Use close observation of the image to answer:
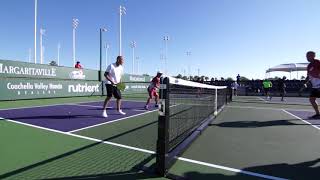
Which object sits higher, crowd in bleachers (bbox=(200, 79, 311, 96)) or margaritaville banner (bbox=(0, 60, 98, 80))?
margaritaville banner (bbox=(0, 60, 98, 80))

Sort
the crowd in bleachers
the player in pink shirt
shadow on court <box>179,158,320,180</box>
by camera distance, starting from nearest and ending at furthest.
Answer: shadow on court <box>179,158,320,180</box>
the player in pink shirt
the crowd in bleachers

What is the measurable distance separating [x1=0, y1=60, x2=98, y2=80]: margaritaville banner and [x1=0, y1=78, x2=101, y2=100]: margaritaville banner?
12.5 inches

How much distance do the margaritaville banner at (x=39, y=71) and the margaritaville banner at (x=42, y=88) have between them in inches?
12.5

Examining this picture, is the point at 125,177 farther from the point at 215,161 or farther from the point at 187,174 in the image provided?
the point at 215,161

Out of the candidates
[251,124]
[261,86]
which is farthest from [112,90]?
[261,86]

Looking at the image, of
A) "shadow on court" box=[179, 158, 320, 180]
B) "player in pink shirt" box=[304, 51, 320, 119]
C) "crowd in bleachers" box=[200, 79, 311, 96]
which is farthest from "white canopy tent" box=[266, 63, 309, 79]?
"shadow on court" box=[179, 158, 320, 180]

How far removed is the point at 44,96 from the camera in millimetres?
21875

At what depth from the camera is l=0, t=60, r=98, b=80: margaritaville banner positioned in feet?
63.2

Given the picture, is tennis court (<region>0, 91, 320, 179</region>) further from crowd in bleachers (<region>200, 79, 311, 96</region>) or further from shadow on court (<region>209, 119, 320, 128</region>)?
crowd in bleachers (<region>200, 79, 311, 96</region>)

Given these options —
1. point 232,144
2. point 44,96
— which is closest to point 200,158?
point 232,144

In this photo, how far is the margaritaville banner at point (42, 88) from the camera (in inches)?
755

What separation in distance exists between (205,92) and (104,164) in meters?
7.69

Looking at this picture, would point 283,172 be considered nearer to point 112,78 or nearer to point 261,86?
point 112,78

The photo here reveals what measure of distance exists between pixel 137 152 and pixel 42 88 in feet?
56.1
